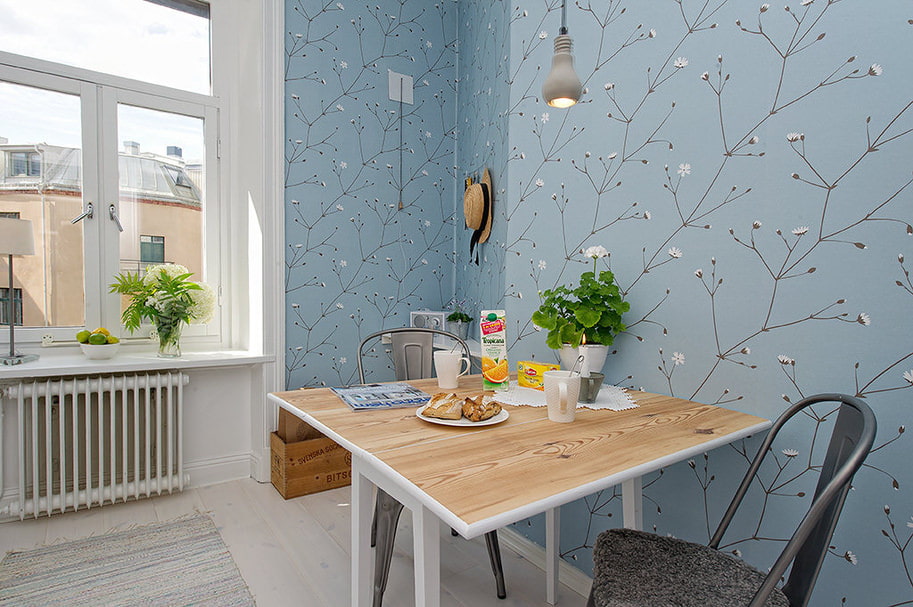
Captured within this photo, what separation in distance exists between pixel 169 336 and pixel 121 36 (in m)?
1.56

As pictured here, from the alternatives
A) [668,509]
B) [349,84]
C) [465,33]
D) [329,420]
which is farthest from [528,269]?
[465,33]

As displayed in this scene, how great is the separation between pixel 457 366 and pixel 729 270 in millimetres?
815

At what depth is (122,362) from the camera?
229 centimetres

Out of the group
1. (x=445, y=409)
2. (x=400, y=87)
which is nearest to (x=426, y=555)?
(x=445, y=409)

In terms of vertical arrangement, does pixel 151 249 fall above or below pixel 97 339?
above

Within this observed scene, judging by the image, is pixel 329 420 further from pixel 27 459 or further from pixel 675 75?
pixel 27 459

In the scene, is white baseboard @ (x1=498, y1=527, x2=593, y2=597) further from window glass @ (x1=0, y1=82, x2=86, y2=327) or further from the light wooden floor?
window glass @ (x1=0, y1=82, x2=86, y2=327)

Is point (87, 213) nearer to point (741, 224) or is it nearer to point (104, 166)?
point (104, 166)

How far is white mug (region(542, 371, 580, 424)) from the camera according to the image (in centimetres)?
116

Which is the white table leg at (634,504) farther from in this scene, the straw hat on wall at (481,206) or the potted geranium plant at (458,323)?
the straw hat on wall at (481,206)

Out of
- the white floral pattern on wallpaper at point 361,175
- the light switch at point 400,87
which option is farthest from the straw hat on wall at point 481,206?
the light switch at point 400,87

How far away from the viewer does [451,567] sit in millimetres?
1908

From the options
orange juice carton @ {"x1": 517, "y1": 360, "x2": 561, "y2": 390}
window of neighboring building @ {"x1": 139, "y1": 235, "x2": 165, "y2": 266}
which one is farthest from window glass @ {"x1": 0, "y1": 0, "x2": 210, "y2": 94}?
orange juice carton @ {"x1": 517, "y1": 360, "x2": 561, "y2": 390}

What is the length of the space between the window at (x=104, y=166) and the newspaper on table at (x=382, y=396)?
1.74 metres
